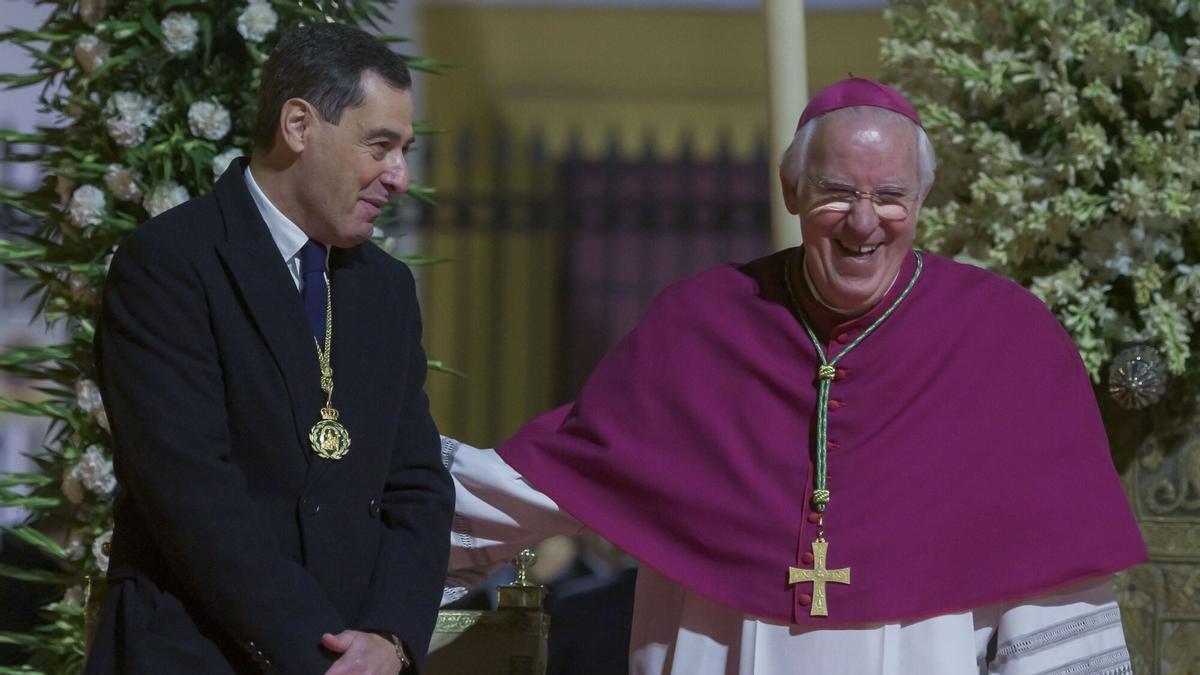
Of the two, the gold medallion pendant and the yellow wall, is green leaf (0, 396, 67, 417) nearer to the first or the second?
the gold medallion pendant

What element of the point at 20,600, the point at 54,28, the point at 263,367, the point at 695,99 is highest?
the point at 695,99

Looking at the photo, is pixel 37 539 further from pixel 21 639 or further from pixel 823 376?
pixel 823 376

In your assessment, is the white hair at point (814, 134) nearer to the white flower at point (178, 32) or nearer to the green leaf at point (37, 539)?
the white flower at point (178, 32)

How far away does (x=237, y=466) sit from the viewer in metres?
2.73

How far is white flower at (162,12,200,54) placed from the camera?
3.80 m

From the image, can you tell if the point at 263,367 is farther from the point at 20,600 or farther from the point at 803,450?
A: the point at 20,600

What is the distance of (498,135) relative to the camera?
10227 millimetres

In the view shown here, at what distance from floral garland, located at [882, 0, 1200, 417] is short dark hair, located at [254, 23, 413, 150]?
158 centimetres

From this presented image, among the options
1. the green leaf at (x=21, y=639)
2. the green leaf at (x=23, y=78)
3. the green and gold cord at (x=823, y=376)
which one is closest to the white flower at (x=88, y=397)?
the green leaf at (x=21, y=639)

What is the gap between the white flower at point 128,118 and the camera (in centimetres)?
381

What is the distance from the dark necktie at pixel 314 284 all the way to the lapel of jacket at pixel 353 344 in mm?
25

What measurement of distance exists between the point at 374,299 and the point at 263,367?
0.94ft

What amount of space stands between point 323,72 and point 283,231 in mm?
262

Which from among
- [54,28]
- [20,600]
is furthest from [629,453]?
[20,600]
